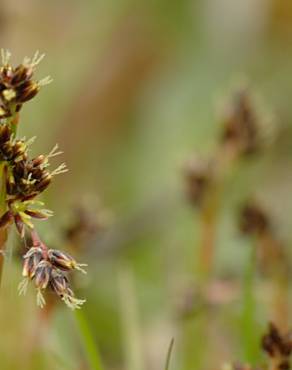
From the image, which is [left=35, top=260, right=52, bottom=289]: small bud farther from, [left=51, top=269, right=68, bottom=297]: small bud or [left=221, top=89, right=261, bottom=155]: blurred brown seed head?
[left=221, top=89, right=261, bottom=155]: blurred brown seed head

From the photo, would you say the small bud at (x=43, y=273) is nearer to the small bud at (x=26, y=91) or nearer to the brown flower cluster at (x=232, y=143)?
the small bud at (x=26, y=91)

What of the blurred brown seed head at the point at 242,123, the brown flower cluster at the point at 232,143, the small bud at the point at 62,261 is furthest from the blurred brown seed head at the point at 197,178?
the small bud at the point at 62,261

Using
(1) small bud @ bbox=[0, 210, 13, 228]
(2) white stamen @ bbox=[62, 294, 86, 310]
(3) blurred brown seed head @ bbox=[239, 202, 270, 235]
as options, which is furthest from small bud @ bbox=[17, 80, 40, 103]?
(3) blurred brown seed head @ bbox=[239, 202, 270, 235]

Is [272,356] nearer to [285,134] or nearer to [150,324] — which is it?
[150,324]

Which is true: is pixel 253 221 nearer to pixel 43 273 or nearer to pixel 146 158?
pixel 43 273

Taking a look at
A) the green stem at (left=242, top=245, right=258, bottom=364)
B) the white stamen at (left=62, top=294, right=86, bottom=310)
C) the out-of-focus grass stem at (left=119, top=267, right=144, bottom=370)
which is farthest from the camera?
the out-of-focus grass stem at (left=119, top=267, right=144, bottom=370)

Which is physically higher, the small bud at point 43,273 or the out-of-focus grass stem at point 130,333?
the out-of-focus grass stem at point 130,333

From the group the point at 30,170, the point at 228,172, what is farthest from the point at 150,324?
the point at 30,170
